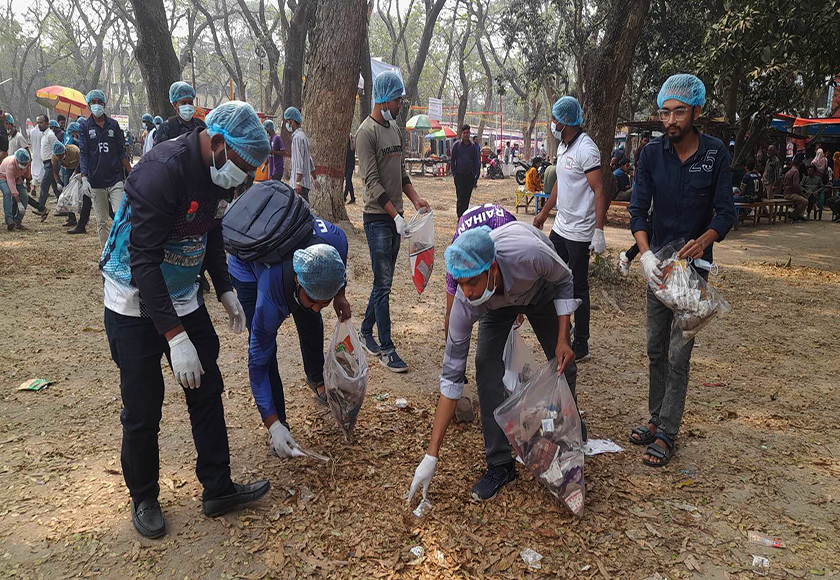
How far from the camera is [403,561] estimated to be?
2.48 metres

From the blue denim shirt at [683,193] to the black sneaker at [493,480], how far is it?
1.48 m

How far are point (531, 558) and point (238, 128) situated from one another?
7.03 feet

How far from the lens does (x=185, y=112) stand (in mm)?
5801

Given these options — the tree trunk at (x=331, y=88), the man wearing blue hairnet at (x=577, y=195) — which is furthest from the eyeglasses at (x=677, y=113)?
the tree trunk at (x=331, y=88)

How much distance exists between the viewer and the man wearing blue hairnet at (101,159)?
702cm

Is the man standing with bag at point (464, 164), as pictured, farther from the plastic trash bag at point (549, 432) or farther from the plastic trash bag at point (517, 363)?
the plastic trash bag at point (549, 432)

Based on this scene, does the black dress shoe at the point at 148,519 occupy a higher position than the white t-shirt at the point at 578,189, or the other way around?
the white t-shirt at the point at 578,189

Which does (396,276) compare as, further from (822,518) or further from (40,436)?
(822,518)

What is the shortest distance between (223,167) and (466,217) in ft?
4.99

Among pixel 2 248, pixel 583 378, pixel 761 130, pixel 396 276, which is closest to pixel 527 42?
pixel 761 130

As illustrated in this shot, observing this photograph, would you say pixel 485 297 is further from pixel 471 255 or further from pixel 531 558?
pixel 531 558

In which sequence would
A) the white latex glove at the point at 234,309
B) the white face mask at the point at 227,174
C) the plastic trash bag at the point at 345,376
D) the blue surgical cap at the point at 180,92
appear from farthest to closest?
the blue surgical cap at the point at 180,92 < the plastic trash bag at the point at 345,376 < the white latex glove at the point at 234,309 < the white face mask at the point at 227,174

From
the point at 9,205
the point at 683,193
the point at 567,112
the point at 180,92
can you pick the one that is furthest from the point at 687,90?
the point at 9,205

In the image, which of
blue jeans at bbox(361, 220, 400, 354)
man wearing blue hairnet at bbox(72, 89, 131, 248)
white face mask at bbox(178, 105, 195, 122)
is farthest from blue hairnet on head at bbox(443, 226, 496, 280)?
man wearing blue hairnet at bbox(72, 89, 131, 248)
